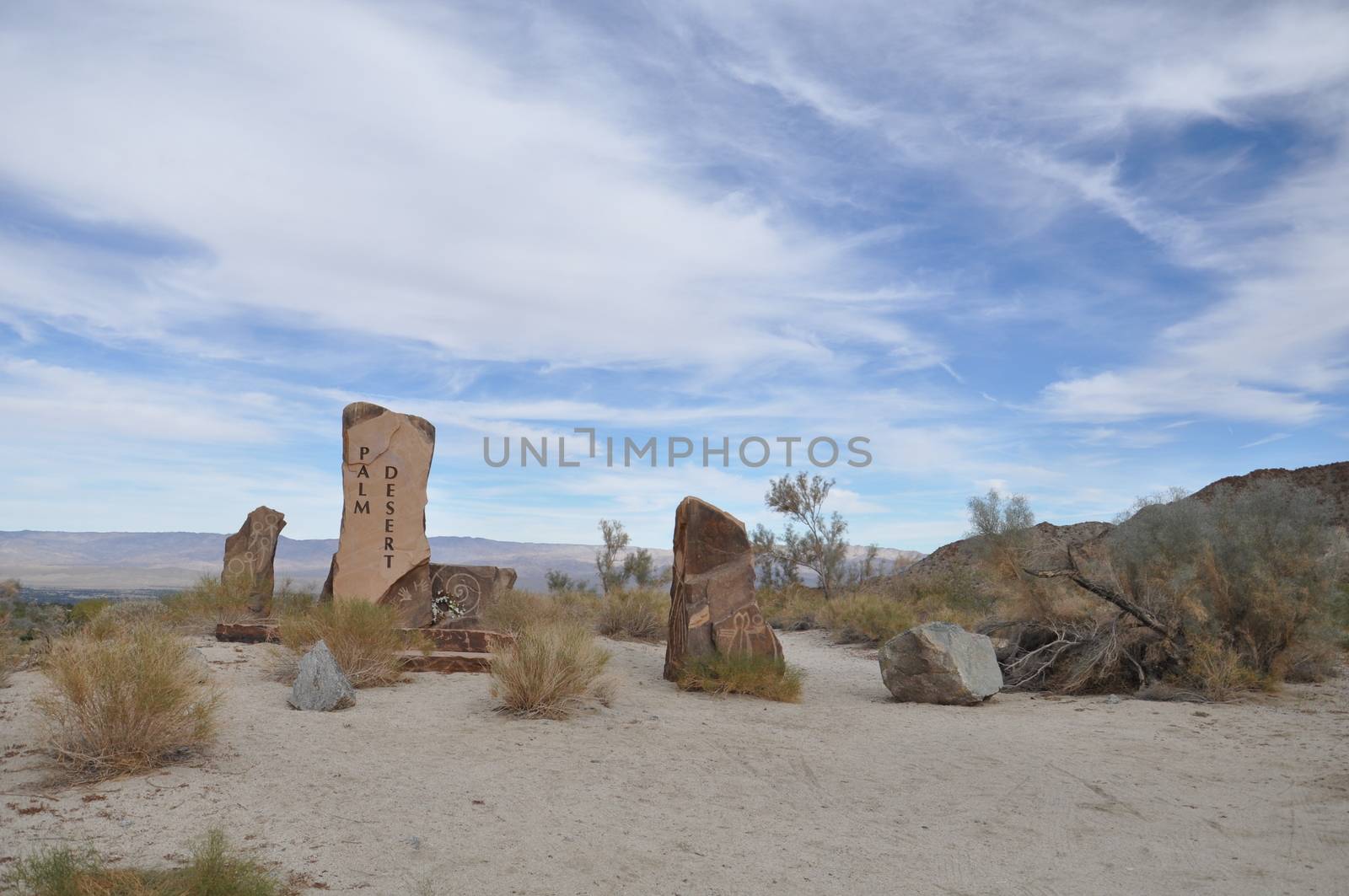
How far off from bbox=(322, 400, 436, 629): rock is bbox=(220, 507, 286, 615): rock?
8.34ft

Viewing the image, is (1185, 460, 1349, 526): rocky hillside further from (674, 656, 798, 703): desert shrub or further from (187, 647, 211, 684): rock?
(187, 647, 211, 684): rock

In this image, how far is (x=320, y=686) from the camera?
8250mm

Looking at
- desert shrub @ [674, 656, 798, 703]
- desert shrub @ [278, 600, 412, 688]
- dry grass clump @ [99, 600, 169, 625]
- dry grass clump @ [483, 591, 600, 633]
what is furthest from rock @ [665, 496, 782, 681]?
dry grass clump @ [99, 600, 169, 625]

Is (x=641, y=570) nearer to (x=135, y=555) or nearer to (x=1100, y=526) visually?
(x=1100, y=526)

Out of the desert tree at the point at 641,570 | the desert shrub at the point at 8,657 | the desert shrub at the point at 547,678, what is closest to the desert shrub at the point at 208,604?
the desert shrub at the point at 8,657

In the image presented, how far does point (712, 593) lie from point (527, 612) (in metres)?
4.94

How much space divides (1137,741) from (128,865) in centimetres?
751

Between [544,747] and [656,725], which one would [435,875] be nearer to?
[544,747]

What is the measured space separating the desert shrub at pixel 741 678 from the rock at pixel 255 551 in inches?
334

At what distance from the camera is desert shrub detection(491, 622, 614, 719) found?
332 inches

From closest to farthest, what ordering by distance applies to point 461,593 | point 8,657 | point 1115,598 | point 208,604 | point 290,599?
point 8,657 → point 1115,598 → point 208,604 → point 461,593 → point 290,599

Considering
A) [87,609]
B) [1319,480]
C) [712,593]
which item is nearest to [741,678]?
[712,593]

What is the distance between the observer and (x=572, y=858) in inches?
200

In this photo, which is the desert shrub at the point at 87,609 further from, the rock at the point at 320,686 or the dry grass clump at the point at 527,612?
the rock at the point at 320,686
